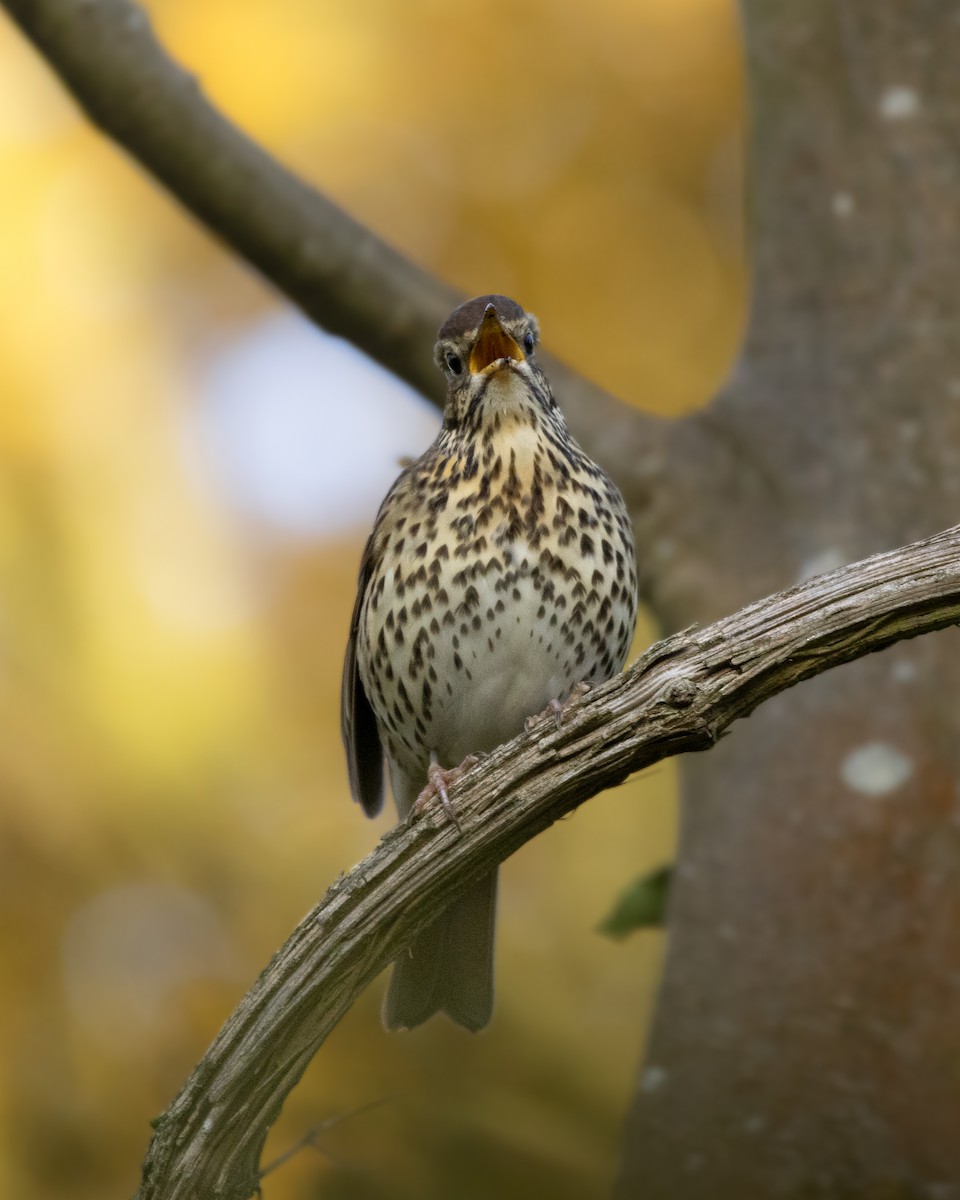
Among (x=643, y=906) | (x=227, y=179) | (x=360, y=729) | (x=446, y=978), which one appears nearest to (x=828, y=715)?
(x=643, y=906)

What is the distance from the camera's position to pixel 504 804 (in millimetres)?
2598

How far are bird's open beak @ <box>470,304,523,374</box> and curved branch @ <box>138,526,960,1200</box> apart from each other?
4.39 feet

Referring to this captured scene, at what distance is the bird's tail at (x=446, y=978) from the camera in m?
3.59

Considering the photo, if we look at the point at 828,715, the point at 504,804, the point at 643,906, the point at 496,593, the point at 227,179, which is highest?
the point at 227,179

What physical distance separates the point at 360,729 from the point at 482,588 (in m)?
0.92

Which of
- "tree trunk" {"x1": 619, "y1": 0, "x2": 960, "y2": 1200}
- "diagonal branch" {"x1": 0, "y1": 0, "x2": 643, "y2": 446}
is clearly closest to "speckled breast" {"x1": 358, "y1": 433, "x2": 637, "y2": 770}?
"diagonal branch" {"x1": 0, "y1": 0, "x2": 643, "y2": 446}

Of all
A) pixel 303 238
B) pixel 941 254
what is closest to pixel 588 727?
pixel 303 238

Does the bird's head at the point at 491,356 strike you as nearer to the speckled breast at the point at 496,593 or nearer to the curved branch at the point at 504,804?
the speckled breast at the point at 496,593

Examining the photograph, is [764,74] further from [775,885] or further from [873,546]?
[775,885]

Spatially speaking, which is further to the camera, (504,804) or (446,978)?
(446,978)

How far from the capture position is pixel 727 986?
14.1 feet

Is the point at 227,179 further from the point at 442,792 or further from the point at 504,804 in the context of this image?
the point at 504,804

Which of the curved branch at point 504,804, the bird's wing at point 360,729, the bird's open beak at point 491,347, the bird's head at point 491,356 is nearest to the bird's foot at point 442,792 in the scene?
the curved branch at point 504,804

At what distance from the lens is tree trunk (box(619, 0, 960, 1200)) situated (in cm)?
408
